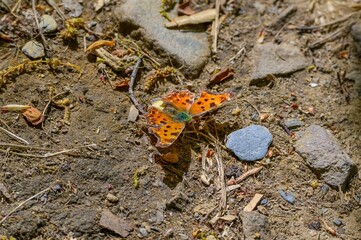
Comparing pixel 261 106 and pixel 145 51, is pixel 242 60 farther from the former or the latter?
pixel 145 51

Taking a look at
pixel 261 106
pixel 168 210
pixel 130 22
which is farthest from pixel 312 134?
pixel 130 22

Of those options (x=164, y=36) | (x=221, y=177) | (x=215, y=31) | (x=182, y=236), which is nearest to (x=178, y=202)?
(x=182, y=236)

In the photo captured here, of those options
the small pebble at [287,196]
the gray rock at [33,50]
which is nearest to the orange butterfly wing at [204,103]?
the small pebble at [287,196]

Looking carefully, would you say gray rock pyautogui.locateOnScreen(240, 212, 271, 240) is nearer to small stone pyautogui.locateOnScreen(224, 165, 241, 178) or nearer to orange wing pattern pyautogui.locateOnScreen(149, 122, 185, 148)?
small stone pyautogui.locateOnScreen(224, 165, 241, 178)

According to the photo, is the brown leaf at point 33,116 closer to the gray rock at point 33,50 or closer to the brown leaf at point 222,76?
the gray rock at point 33,50

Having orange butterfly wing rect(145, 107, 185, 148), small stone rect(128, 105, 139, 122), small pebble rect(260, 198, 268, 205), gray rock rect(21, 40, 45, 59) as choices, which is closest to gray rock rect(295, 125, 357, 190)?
small pebble rect(260, 198, 268, 205)
